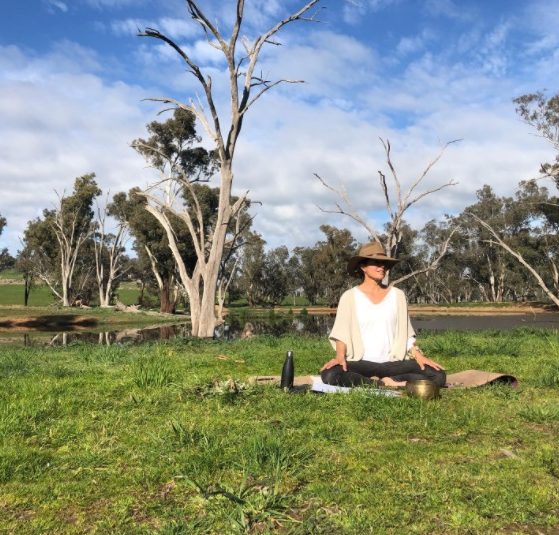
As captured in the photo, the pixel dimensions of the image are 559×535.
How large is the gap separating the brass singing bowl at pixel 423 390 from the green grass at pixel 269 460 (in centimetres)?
19

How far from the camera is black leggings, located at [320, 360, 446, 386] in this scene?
575 centimetres

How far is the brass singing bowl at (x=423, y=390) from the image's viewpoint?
5.12m

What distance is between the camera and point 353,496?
2.93 metres

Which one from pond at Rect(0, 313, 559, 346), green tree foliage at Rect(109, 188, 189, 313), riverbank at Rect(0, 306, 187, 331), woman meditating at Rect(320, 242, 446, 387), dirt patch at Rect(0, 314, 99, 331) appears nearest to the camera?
woman meditating at Rect(320, 242, 446, 387)

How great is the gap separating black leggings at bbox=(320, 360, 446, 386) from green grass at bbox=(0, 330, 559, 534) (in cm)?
41

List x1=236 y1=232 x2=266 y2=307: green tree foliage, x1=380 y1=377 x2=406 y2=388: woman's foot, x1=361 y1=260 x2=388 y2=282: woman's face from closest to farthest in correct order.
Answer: x1=380 y1=377 x2=406 y2=388: woman's foot → x1=361 y1=260 x2=388 y2=282: woman's face → x1=236 y1=232 x2=266 y2=307: green tree foliage

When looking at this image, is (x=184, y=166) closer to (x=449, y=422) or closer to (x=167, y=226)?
(x=167, y=226)

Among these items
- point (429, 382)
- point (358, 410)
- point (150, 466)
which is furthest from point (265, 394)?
point (150, 466)

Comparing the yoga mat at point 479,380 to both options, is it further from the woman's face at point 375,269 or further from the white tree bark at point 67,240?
the white tree bark at point 67,240

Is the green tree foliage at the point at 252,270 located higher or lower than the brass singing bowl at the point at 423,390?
higher

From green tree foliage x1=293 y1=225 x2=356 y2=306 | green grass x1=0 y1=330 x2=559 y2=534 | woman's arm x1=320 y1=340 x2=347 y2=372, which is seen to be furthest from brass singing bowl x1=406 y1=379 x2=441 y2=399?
green tree foliage x1=293 y1=225 x2=356 y2=306

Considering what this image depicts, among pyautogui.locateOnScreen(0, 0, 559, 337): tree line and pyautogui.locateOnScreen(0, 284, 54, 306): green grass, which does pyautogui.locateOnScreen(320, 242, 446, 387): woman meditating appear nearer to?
pyautogui.locateOnScreen(0, 0, 559, 337): tree line

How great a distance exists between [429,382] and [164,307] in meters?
44.1

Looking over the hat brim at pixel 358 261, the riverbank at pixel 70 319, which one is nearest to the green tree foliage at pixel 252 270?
the riverbank at pixel 70 319
